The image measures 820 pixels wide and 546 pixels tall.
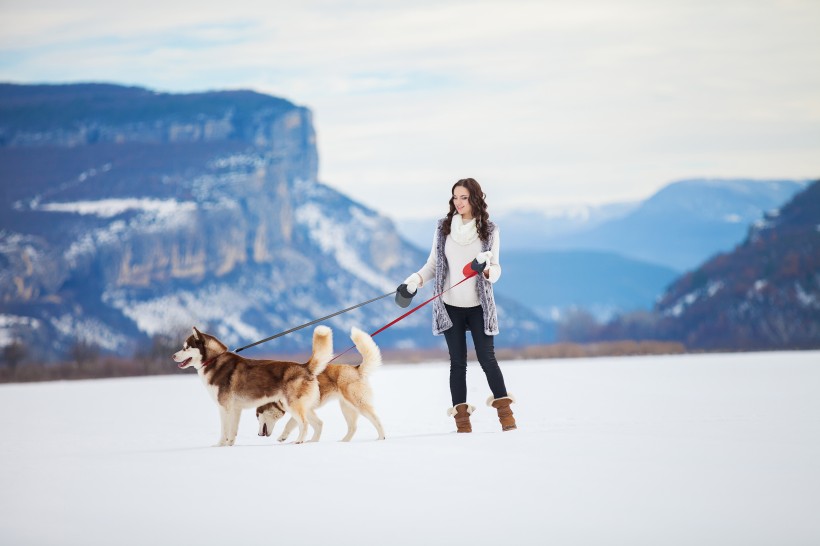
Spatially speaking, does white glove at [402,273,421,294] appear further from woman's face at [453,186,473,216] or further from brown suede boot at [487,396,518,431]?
brown suede boot at [487,396,518,431]

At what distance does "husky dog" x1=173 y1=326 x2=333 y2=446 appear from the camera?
1002 cm

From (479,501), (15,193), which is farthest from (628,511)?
(15,193)

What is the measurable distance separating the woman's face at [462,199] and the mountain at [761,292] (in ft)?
358

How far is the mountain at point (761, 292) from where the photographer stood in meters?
128

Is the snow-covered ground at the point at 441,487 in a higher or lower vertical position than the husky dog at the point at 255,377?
lower

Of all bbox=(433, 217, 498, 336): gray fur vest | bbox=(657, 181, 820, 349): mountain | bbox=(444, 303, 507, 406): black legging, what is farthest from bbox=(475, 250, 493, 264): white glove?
bbox=(657, 181, 820, 349): mountain

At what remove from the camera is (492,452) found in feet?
29.4

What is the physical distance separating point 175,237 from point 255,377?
164143mm

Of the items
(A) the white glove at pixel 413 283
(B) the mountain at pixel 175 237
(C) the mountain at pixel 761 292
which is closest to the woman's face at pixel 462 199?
(A) the white glove at pixel 413 283

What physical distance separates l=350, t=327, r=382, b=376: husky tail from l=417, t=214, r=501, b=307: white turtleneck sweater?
0.71m

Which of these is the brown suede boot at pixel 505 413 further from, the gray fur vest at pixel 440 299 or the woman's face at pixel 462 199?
the woman's face at pixel 462 199

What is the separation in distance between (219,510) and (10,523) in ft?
3.86

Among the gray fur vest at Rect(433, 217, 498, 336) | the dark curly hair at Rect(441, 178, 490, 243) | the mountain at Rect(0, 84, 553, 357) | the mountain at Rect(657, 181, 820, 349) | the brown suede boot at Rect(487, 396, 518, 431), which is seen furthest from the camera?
the mountain at Rect(0, 84, 553, 357)

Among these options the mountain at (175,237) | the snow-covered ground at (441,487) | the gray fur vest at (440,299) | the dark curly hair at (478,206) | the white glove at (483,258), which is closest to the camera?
the snow-covered ground at (441,487)
